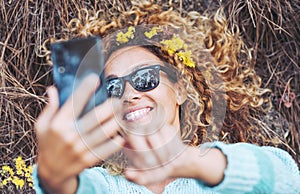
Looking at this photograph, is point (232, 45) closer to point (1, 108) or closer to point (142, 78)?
point (142, 78)

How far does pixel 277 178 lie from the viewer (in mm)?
1126

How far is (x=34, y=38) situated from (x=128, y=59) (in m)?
0.39

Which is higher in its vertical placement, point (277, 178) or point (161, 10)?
point (161, 10)

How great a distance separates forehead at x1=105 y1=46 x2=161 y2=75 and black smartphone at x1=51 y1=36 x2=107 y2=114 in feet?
0.09

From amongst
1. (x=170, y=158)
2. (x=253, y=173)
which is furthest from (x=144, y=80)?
(x=253, y=173)

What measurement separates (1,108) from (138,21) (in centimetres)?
39

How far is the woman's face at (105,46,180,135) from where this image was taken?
1069mm

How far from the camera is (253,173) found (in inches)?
43.5

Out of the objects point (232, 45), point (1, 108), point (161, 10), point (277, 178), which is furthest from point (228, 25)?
point (1, 108)

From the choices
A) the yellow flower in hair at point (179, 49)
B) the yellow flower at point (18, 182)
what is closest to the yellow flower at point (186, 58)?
the yellow flower in hair at point (179, 49)

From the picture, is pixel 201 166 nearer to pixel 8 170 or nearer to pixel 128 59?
pixel 128 59

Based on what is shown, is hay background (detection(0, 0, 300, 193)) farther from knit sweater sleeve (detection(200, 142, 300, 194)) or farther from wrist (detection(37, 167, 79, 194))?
wrist (detection(37, 167, 79, 194))

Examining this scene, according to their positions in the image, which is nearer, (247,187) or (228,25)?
(247,187)

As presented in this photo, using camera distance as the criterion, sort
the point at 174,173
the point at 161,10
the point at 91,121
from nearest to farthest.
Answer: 1. the point at 91,121
2. the point at 174,173
3. the point at 161,10
